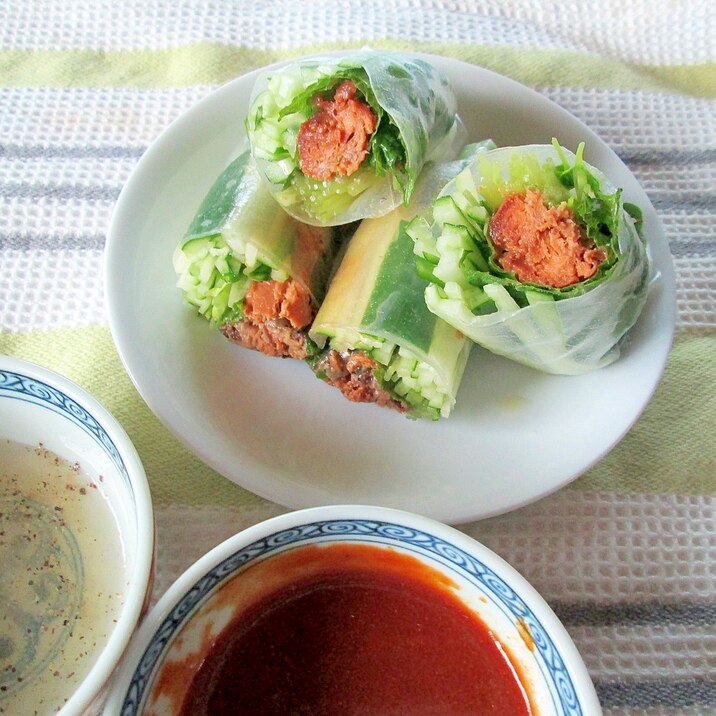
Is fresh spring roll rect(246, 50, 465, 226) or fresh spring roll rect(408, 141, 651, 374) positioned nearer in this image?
fresh spring roll rect(408, 141, 651, 374)

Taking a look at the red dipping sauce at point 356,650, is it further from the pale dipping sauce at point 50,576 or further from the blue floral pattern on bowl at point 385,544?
the pale dipping sauce at point 50,576

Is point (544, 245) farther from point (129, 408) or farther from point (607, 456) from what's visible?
point (129, 408)

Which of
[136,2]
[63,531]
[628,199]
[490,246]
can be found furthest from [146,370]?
[136,2]

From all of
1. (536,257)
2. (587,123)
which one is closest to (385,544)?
(536,257)

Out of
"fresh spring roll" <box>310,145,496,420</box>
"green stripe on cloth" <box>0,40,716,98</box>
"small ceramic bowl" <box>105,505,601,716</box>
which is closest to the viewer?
"small ceramic bowl" <box>105,505,601,716</box>

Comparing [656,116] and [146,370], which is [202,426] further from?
[656,116]

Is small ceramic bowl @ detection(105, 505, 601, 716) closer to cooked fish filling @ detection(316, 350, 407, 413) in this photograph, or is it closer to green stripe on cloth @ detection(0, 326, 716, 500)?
green stripe on cloth @ detection(0, 326, 716, 500)

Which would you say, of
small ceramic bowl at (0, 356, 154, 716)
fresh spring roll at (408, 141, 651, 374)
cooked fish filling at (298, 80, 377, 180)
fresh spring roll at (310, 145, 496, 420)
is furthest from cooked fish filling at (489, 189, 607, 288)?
small ceramic bowl at (0, 356, 154, 716)
